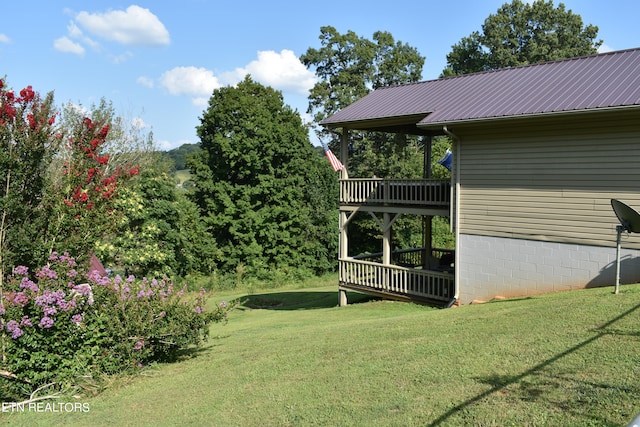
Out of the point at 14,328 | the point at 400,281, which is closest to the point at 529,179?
the point at 400,281

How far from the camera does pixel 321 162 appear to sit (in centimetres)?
3609

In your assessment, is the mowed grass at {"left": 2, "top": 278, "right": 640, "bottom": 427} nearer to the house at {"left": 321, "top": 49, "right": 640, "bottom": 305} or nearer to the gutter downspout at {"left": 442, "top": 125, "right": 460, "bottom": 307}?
the house at {"left": 321, "top": 49, "right": 640, "bottom": 305}

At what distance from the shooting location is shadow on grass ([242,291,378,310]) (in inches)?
762

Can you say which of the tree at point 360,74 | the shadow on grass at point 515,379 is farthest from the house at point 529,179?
the tree at point 360,74

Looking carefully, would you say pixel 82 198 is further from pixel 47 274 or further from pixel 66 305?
pixel 66 305

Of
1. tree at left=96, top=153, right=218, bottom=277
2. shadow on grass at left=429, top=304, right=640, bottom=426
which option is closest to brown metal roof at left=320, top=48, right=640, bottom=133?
shadow on grass at left=429, top=304, right=640, bottom=426

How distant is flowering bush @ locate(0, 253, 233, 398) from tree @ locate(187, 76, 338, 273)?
23209 millimetres

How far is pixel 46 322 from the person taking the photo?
7.01 m

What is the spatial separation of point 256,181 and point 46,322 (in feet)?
84.1

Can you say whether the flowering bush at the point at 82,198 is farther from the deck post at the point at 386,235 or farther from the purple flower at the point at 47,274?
the deck post at the point at 386,235

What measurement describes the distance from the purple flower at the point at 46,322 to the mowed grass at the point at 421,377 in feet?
3.62

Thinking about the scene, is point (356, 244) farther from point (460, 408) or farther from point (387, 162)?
point (460, 408)

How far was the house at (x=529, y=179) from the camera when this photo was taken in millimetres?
10797

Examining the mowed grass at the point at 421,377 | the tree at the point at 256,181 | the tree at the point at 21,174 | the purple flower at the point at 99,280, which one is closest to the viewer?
the mowed grass at the point at 421,377
